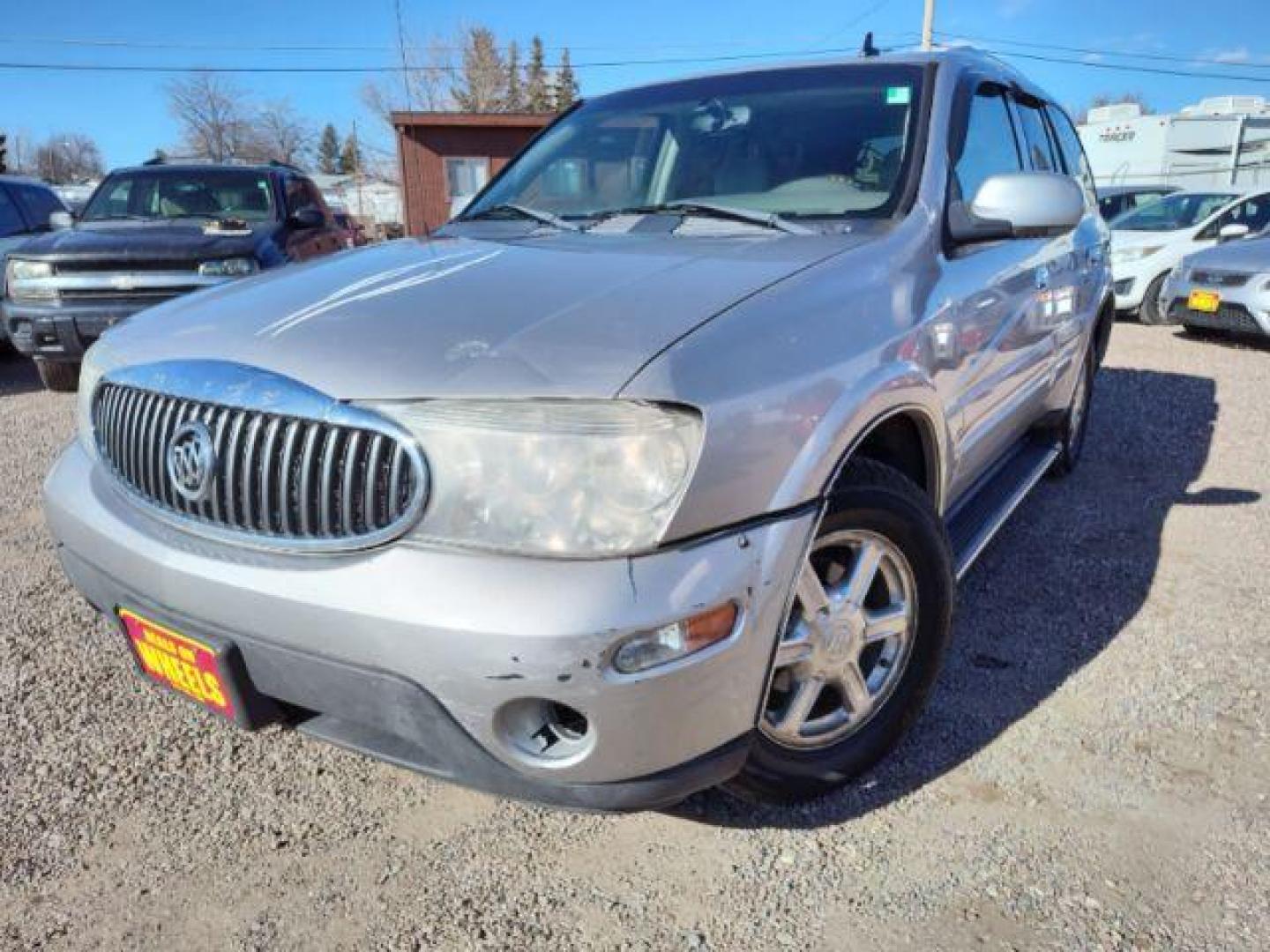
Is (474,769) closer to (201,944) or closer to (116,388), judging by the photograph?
(201,944)

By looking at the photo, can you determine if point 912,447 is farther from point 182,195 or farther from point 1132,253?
point 1132,253

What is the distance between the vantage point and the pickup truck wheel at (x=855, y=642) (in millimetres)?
1938

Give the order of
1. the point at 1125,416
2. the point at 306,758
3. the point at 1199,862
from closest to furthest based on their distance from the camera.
→ the point at 1199,862 → the point at 306,758 → the point at 1125,416

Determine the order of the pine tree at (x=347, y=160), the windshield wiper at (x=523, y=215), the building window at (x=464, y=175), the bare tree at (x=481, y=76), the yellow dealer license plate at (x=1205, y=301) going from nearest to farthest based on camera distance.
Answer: the windshield wiper at (x=523, y=215), the yellow dealer license plate at (x=1205, y=301), the building window at (x=464, y=175), the bare tree at (x=481, y=76), the pine tree at (x=347, y=160)

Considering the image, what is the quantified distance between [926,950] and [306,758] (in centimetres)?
158

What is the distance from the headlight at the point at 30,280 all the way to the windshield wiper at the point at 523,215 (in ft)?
15.8

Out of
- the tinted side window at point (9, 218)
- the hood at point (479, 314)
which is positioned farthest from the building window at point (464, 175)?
the hood at point (479, 314)

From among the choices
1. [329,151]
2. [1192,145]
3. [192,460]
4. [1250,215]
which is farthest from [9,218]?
[329,151]

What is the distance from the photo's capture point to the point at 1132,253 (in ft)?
34.2

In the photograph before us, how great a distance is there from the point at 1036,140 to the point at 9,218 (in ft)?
29.2

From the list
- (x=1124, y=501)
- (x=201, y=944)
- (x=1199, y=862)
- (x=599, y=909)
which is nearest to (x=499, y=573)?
(x=599, y=909)

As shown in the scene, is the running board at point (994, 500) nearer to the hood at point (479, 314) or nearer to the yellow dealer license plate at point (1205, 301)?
the hood at point (479, 314)

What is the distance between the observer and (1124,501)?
4395mm

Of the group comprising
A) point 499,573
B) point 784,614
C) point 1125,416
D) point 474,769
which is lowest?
point 1125,416
